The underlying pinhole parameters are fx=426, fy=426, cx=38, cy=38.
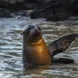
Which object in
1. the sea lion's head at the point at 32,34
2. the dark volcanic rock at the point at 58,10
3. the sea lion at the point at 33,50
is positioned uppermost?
the dark volcanic rock at the point at 58,10

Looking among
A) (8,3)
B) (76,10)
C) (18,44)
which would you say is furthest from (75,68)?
(8,3)

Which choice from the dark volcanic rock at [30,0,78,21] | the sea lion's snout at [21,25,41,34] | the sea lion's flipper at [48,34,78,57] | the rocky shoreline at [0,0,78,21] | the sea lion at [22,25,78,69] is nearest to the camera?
the sea lion's snout at [21,25,41,34]

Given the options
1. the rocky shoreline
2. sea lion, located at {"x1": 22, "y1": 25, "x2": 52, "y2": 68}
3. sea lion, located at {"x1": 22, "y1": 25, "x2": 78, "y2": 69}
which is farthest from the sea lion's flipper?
the rocky shoreline

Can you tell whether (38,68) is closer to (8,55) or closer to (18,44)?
(8,55)

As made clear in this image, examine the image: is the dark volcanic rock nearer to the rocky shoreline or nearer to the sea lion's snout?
the rocky shoreline

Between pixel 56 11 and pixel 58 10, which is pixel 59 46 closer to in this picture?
pixel 56 11

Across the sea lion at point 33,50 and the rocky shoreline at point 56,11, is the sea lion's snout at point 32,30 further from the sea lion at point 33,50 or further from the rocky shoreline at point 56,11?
the rocky shoreline at point 56,11

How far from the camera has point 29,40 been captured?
28.9 ft

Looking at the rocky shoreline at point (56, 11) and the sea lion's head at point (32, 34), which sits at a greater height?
the rocky shoreline at point (56, 11)

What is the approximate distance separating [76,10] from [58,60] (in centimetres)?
2392

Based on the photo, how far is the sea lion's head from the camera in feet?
28.1

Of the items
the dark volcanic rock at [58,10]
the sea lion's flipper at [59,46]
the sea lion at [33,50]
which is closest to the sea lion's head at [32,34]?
the sea lion at [33,50]

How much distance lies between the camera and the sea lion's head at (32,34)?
8562mm

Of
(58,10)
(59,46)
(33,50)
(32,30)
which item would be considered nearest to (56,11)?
(58,10)
